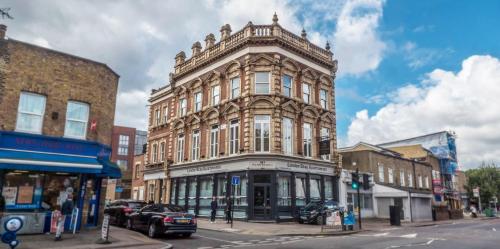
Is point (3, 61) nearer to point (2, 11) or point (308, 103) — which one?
point (2, 11)

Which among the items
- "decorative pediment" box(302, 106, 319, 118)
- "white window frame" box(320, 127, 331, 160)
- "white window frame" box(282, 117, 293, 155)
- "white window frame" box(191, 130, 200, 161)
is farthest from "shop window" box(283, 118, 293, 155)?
"white window frame" box(191, 130, 200, 161)

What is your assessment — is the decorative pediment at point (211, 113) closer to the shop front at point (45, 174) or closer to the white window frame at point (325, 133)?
the white window frame at point (325, 133)

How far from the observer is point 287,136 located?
27.5 m

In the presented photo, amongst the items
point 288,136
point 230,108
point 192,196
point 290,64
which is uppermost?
point 290,64

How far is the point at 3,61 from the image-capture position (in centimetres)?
1491

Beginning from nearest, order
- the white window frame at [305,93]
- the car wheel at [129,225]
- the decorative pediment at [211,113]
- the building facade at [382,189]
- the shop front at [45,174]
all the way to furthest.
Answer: the shop front at [45,174] < the car wheel at [129,225] < the white window frame at [305,93] < the decorative pediment at [211,113] < the building facade at [382,189]

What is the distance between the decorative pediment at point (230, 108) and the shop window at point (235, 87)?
0.80m

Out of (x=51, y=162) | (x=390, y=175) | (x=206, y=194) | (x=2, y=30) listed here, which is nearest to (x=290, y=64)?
(x=206, y=194)

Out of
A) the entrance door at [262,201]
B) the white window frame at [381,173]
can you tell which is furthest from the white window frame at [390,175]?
the entrance door at [262,201]

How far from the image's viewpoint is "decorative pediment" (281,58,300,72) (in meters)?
28.1

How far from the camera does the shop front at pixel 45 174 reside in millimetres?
14148

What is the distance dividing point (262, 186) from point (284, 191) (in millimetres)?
1874

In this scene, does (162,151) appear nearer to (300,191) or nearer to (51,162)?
(300,191)

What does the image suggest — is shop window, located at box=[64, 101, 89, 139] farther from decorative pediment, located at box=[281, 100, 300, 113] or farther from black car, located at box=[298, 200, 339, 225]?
black car, located at box=[298, 200, 339, 225]
